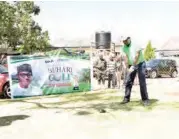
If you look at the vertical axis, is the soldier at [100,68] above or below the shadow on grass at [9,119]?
→ above

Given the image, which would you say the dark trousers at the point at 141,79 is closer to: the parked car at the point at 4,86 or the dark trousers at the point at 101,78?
the parked car at the point at 4,86

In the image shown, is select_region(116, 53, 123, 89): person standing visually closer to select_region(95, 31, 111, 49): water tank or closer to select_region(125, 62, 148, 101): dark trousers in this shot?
select_region(125, 62, 148, 101): dark trousers

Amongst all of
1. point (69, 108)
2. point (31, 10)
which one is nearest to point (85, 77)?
point (69, 108)

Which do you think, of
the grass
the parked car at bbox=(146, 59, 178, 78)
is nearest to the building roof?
the parked car at bbox=(146, 59, 178, 78)

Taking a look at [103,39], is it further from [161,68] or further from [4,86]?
[4,86]

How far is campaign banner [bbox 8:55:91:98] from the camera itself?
15.3 m

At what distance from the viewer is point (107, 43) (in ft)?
100

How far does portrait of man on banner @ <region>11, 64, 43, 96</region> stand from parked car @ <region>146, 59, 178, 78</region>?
12.9 metres

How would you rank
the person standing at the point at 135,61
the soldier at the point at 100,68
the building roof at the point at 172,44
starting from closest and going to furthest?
the person standing at the point at 135,61 < the soldier at the point at 100,68 < the building roof at the point at 172,44

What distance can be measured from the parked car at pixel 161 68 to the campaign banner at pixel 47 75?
11.3 m

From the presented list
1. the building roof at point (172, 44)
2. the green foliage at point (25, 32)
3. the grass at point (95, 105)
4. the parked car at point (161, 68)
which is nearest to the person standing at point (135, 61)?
the grass at point (95, 105)

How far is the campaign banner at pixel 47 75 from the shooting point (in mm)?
15281

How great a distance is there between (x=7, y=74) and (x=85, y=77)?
3.09 m

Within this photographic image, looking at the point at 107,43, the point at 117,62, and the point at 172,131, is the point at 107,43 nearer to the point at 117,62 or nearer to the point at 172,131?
the point at 117,62
